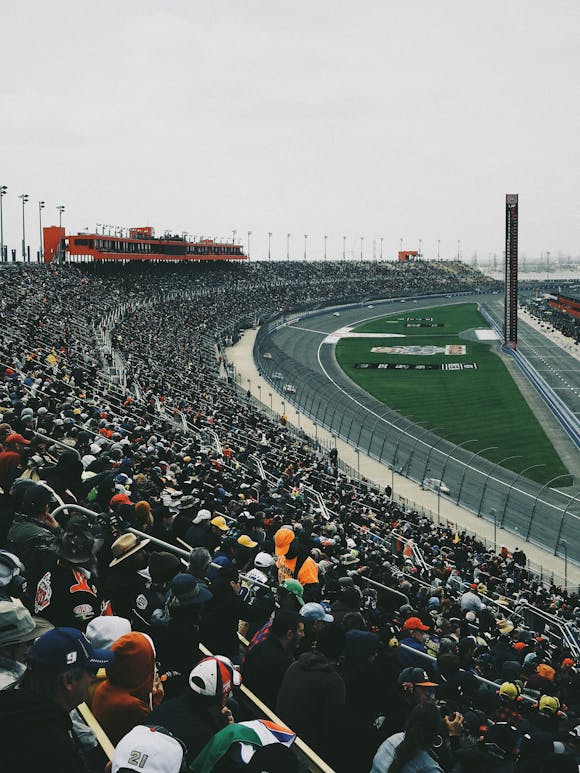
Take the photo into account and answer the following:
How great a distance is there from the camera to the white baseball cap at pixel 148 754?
11.5ft

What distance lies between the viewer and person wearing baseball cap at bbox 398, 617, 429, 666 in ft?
22.0

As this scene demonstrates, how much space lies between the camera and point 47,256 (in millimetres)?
84562

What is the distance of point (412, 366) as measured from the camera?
227 feet

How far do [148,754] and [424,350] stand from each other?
77.6 meters

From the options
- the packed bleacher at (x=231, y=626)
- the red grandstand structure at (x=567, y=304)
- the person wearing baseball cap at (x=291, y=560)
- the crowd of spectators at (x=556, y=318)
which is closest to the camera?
the packed bleacher at (x=231, y=626)

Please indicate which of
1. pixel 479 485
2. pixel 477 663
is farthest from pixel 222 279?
pixel 477 663

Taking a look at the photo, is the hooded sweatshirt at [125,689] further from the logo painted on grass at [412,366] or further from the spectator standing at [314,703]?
the logo painted on grass at [412,366]

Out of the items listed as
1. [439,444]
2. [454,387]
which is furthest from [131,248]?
[439,444]

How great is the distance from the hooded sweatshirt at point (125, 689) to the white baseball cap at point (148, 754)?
884 mm

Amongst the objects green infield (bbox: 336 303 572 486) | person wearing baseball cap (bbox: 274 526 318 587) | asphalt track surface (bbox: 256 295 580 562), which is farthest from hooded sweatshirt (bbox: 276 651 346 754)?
green infield (bbox: 336 303 572 486)

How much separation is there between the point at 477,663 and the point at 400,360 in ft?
212

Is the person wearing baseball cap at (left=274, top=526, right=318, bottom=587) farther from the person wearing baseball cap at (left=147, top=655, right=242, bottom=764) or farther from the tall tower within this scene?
the tall tower

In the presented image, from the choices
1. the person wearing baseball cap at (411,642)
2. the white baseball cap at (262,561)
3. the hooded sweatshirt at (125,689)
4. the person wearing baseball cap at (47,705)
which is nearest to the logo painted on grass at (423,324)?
the person wearing baseball cap at (411,642)

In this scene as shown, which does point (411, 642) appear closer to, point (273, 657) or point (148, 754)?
point (273, 657)
